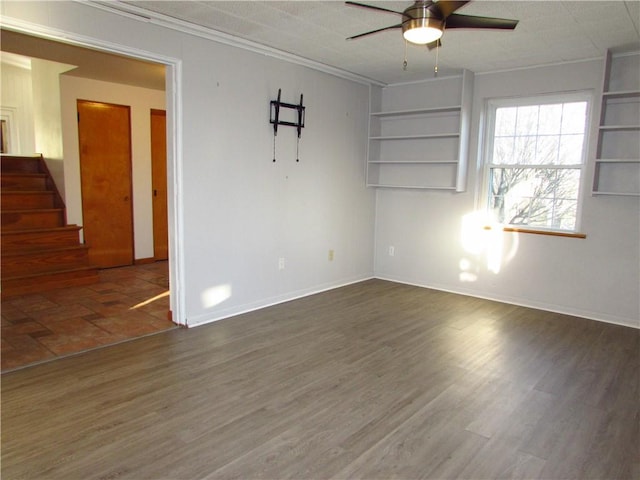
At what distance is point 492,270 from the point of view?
499cm

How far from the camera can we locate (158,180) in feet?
21.8

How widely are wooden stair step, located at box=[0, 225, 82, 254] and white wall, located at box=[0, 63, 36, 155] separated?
390 cm

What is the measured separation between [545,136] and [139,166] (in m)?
5.12

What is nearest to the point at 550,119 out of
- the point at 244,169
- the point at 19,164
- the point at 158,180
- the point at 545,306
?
the point at 545,306

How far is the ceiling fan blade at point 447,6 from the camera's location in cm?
235

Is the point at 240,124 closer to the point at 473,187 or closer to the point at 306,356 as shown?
the point at 306,356

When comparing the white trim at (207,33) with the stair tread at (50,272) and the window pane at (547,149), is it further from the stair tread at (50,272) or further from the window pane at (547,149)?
the stair tread at (50,272)

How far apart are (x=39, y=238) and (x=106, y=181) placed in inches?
47.1

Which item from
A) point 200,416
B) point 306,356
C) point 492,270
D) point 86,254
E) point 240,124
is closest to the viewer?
point 200,416

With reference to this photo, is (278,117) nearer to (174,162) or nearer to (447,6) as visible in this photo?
(174,162)

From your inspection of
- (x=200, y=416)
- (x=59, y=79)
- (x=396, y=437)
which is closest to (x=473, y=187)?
(x=396, y=437)

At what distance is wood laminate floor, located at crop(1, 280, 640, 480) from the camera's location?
6.84 feet

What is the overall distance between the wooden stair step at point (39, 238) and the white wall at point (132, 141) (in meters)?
0.40

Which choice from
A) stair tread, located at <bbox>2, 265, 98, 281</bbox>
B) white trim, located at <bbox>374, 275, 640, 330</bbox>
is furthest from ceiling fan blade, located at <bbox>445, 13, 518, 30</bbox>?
stair tread, located at <bbox>2, 265, 98, 281</bbox>
